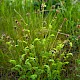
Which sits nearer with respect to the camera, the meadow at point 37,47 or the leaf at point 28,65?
the leaf at point 28,65

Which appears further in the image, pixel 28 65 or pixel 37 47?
pixel 37 47

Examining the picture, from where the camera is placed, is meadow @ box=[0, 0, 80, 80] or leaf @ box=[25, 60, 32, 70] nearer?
leaf @ box=[25, 60, 32, 70]

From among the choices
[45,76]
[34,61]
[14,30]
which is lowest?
[45,76]

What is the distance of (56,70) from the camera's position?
270 centimetres

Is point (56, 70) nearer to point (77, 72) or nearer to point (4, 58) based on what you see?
point (77, 72)

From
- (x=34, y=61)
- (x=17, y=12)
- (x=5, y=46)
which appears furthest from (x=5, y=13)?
(x=34, y=61)

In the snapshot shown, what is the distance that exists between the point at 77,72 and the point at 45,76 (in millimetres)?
319

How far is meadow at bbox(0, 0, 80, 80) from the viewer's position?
2.70 meters

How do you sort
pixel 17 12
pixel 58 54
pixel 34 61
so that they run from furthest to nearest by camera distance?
pixel 17 12 → pixel 58 54 → pixel 34 61

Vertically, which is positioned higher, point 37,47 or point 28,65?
point 37,47

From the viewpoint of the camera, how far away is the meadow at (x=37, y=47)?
8.85ft

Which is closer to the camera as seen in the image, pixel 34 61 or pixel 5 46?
pixel 34 61

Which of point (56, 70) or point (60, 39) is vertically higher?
point (60, 39)

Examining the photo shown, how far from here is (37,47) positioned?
2.82 metres
